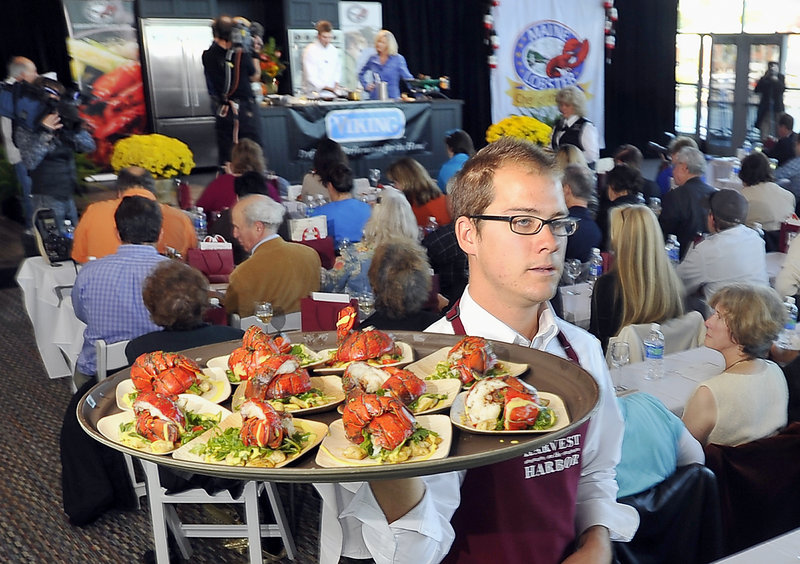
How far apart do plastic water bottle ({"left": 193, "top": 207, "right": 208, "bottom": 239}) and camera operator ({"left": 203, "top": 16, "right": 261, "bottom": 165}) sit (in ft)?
7.45

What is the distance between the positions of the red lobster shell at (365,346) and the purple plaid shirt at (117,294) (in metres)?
2.23

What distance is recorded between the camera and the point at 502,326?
1.49 metres

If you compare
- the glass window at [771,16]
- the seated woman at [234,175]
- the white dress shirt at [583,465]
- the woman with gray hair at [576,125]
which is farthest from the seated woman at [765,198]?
the glass window at [771,16]

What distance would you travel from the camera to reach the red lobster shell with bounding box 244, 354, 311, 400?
124 centimetres

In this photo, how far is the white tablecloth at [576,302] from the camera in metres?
4.17

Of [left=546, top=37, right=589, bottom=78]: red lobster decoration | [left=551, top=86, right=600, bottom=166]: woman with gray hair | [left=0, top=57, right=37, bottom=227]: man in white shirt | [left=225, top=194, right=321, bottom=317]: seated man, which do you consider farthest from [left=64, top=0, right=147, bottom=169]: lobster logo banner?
[left=225, top=194, right=321, bottom=317]: seated man

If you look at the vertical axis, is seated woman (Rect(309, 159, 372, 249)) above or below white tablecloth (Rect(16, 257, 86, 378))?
Answer: above

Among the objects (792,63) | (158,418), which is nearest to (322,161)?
(158,418)

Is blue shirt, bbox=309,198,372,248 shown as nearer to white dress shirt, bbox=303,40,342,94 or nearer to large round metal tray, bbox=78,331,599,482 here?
large round metal tray, bbox=78,331,599,482

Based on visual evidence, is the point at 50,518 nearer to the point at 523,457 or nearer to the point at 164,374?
the point at 164,374

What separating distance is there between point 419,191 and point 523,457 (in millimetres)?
4182

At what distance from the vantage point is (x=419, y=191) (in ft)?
17.8

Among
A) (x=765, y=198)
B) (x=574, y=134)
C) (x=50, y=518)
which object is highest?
(x=574, y=134)

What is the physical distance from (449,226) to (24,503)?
8.06ft
